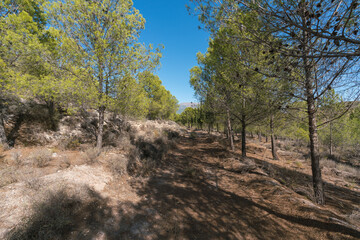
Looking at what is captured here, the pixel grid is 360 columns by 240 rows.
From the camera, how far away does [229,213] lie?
4078 mm

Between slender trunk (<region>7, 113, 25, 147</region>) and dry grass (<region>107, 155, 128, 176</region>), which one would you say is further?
slender trunk (<region>7, 113, 25, 147</region>)

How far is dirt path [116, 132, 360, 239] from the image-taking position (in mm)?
3233

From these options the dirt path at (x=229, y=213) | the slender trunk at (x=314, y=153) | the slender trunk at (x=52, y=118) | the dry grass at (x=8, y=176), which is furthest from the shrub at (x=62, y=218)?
the slender trunk at (x=314, y=153)

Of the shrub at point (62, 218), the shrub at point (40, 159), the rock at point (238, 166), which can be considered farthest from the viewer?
the rock at point (238, 166)

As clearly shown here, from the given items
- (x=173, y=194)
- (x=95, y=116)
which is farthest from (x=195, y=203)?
(x=95, y=116)

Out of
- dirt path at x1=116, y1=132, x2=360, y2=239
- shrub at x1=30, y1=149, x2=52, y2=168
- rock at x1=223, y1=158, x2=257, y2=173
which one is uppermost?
shrub at x1=30, y1=149, x2=52, y2=168

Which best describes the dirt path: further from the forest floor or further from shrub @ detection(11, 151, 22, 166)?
shrub @ detection(11, 151, 22, 166)

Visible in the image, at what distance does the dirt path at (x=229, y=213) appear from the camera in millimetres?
3233

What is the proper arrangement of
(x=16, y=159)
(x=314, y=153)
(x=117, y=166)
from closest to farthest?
(x=314, y=153)
(x=16, y=159)
(x=117, y=166)

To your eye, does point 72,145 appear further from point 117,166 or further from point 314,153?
point 314,153

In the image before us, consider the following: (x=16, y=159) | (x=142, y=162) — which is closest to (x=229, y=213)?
(x=142, y=162)

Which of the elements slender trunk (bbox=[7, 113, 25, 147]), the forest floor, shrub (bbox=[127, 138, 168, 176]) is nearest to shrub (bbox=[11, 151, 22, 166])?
the forest floor

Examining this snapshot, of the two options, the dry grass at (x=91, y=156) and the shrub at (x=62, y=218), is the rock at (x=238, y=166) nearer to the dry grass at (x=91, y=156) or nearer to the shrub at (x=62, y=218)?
the shrub at (x=62, y=218)

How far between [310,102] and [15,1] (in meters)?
15.8
